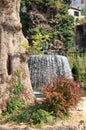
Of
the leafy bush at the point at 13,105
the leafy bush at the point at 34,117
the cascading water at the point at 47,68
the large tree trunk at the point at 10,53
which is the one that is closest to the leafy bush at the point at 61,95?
the leafy bush at the point at 34,117

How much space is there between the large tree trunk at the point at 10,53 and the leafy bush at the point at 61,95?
1.25 meters

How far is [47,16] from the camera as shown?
127ft

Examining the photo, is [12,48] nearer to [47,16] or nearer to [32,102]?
[32,102]

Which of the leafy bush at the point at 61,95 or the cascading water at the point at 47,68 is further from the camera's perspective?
the cascading water at the point at 47,68

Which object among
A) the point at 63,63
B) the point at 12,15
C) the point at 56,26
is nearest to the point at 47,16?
the point at 56,26

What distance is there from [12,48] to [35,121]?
242cm

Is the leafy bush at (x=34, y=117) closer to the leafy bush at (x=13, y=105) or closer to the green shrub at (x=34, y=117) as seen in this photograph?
the green shrub at (x=34, y=117)

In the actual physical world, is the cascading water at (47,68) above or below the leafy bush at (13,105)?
below

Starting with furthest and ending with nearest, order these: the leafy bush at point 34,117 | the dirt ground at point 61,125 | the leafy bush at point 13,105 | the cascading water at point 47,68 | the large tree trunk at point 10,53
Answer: the cascading water at point 47,68
the large tree trunk at point 10,53
the leafy bush at point 13,105
the leafy bush at point 34,117
the dirt ground at point 61,125

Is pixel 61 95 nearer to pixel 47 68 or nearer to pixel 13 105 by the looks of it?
pixel 13 105

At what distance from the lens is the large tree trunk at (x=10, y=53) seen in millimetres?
9953

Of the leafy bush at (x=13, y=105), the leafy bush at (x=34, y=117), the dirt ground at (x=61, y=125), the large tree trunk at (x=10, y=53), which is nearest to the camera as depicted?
the dirt ground at (x=61, y=125)

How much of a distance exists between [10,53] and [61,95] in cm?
213

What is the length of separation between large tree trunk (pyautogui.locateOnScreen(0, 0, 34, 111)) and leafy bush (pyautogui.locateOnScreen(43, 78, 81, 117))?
1250 millimetres
